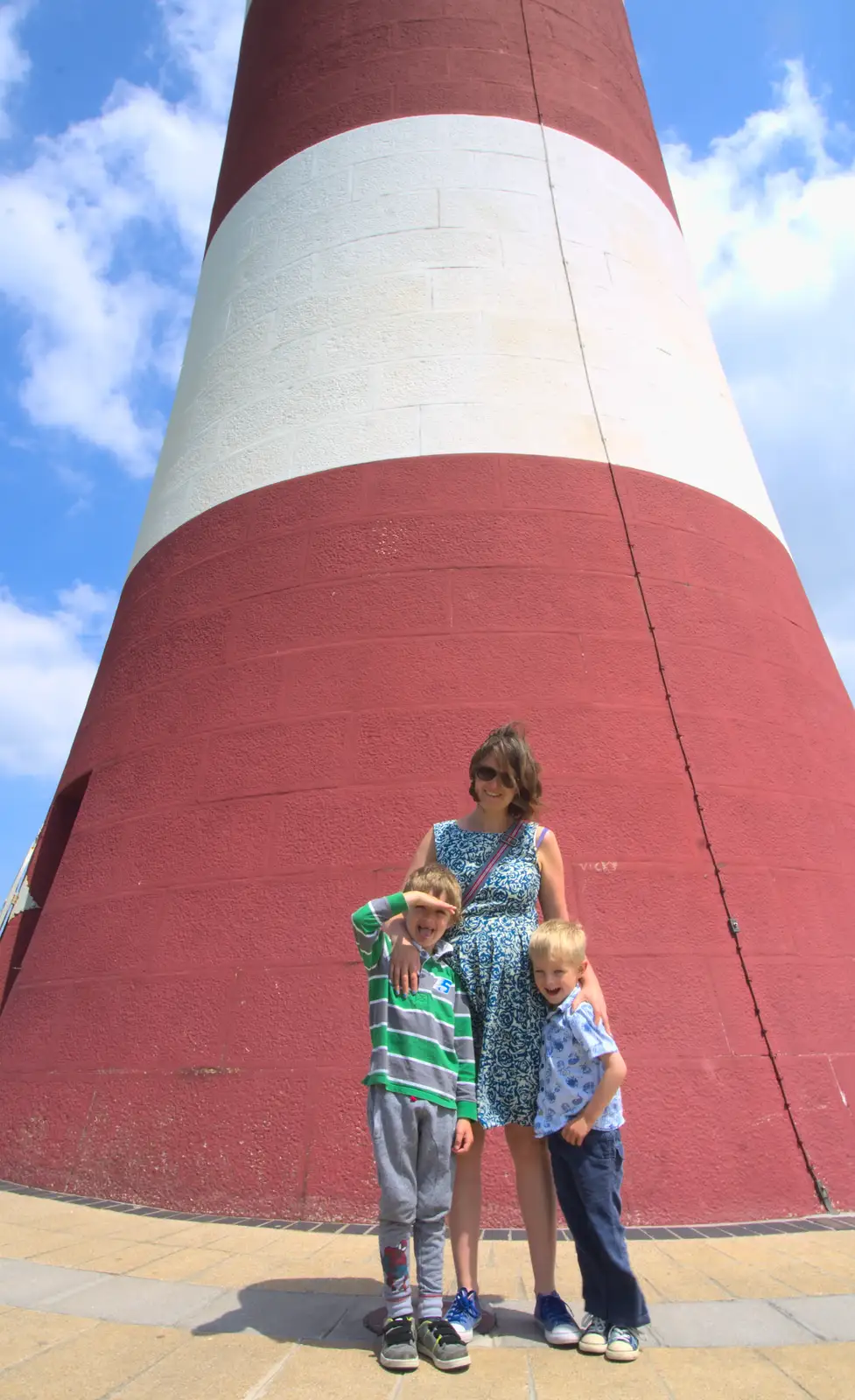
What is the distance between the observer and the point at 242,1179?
3691mm

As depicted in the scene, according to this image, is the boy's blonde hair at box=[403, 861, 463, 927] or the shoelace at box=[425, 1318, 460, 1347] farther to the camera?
the boy's blonde hair at box=[403, 861, 463, 927]

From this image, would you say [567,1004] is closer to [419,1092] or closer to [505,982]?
[505,982]

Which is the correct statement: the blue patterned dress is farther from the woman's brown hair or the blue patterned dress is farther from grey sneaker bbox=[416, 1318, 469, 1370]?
grey sneaker bbox=[416, 1318, 469, 1370]

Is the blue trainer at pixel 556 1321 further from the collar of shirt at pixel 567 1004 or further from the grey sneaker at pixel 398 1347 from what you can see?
the collar of shirt at pixel 567 1004

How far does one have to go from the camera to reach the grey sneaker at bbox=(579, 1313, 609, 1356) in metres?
2.24

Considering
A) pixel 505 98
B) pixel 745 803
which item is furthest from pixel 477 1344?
pixel 505 98

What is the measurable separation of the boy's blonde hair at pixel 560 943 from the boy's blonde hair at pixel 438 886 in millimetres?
220

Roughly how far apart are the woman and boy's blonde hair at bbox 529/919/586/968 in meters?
0.11

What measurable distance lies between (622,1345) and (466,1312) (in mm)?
385

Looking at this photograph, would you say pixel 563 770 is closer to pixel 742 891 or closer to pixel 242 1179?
pixel 742 891

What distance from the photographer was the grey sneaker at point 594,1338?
2.24 m

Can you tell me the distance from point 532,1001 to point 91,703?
13.9ft

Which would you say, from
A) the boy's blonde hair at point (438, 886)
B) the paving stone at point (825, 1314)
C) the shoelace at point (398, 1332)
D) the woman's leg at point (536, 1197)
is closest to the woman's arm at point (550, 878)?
the boy's blonde hair at point (438, 886)

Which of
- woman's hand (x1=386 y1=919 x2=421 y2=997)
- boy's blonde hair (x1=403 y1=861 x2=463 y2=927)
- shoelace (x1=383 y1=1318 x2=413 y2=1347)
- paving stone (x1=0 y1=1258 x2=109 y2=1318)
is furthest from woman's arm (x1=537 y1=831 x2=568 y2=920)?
paving stone (x1=0 y1=1258 x2=109 y2=1318)
